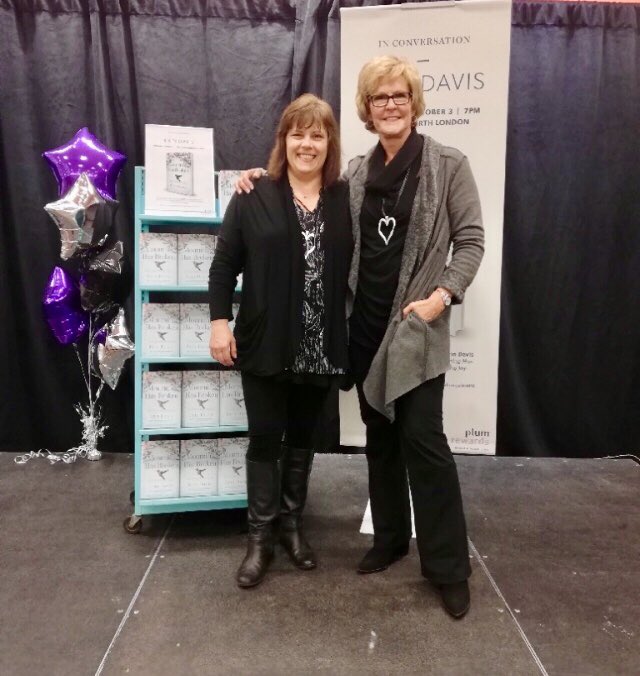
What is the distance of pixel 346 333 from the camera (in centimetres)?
164

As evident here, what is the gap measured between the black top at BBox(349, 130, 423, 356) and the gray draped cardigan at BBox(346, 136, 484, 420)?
25mm

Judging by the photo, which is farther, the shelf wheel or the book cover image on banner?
the shelf wheel

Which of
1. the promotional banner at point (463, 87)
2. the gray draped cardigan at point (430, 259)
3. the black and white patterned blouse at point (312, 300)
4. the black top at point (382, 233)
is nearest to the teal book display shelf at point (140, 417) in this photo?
the black and white patterned blouse at point (312, 300)

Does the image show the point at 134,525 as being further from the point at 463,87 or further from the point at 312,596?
the point at 463,87

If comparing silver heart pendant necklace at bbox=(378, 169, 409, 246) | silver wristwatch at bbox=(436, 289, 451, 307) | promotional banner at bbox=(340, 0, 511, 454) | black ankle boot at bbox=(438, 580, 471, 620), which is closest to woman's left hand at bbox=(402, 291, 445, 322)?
silver wristwatch at bbox=(436, 289, 451, 307)

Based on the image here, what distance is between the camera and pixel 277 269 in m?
1.57

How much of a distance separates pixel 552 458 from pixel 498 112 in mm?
1645

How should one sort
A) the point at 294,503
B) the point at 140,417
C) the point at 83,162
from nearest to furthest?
the point at 294,503 → the point at 140,417 → the point at 83,162

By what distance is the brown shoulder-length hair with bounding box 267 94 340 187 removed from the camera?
61.3 inches

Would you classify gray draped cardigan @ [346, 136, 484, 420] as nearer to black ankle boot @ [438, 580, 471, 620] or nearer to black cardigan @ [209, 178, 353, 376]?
black cardigan @ [209, 178, 353, 376]

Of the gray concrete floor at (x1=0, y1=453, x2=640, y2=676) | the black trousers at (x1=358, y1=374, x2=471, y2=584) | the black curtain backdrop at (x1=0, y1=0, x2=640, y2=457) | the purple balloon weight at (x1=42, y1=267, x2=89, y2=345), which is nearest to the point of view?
the gray concrete floor at (x1=0, y1=453, x2=640, y2=676)

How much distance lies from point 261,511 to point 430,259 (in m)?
0.91

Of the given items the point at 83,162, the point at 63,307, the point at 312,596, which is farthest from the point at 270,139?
the point at 312,596

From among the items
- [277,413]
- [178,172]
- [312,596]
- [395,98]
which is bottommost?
[312,596]
